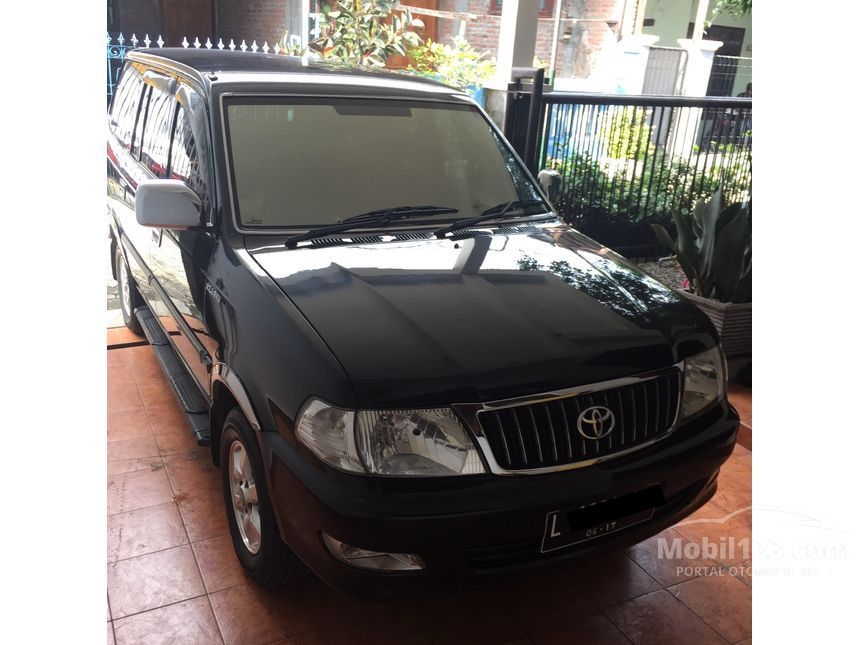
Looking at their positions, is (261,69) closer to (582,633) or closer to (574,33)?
(582,633)

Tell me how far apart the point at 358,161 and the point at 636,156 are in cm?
442

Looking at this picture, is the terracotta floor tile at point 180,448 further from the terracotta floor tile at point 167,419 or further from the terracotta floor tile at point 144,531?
the terracotta floor tile at point 144,531

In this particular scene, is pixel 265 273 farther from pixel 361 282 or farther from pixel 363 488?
pixel 363 488

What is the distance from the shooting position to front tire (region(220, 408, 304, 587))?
2.37 meters

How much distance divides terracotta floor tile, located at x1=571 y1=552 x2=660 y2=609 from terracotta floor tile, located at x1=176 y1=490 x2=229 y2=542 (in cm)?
139

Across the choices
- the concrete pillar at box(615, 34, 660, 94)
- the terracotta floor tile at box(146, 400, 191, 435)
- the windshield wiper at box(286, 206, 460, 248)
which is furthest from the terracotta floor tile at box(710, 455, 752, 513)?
the concrete pillar at box(615, 34, 660, 94)

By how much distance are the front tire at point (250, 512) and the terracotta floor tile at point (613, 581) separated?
1.05 metres

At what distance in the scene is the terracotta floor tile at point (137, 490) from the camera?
10.0 feet

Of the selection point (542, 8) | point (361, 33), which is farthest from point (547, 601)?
point (542, 8)

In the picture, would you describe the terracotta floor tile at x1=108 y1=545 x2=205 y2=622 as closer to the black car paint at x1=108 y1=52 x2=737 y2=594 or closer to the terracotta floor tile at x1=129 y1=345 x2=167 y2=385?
the black car paint at x1=108 y1=52 x2=737 y2=594

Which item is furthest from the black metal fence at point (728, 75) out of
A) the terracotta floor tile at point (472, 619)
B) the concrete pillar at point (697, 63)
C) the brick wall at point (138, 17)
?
the terracotta floor tile at point (472, 619)
